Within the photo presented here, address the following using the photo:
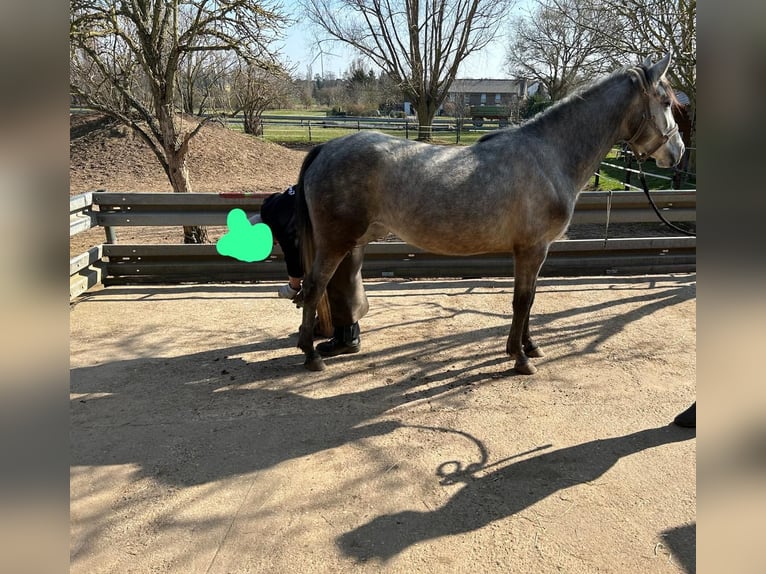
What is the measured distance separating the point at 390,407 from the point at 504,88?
2746 inches

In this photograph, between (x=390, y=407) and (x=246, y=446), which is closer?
(x=246, y=446)

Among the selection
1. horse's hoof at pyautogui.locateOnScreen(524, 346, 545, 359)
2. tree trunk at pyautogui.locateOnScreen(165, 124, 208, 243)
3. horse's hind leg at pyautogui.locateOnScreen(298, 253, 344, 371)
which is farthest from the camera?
tree trunk at pyautogui.locateOnScreen(165, 124, 208, 243)

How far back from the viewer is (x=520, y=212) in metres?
3.82

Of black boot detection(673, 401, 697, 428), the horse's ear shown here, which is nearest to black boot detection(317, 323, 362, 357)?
black boot detection(673, 401, 697, 428)

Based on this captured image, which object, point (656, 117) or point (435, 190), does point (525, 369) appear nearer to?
point (435, 190)

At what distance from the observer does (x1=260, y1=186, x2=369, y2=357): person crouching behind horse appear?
4.38 meters

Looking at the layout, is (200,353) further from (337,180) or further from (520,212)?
(520,212)

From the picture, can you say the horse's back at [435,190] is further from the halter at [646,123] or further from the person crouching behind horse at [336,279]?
the halter at [646,123]

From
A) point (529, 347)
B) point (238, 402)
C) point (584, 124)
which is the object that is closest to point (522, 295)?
point (529, 347)

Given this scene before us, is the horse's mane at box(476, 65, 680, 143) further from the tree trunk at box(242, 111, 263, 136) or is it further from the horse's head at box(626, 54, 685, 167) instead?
the tree trunk at box(242, 111, 263, 136)

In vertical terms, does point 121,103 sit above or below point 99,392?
above

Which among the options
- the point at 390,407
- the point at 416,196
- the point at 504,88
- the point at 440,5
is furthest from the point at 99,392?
the point at 504,88

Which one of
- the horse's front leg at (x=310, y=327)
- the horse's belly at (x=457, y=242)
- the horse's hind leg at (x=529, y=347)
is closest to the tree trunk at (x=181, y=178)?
the horse's front leg at (x=310, y=327)
